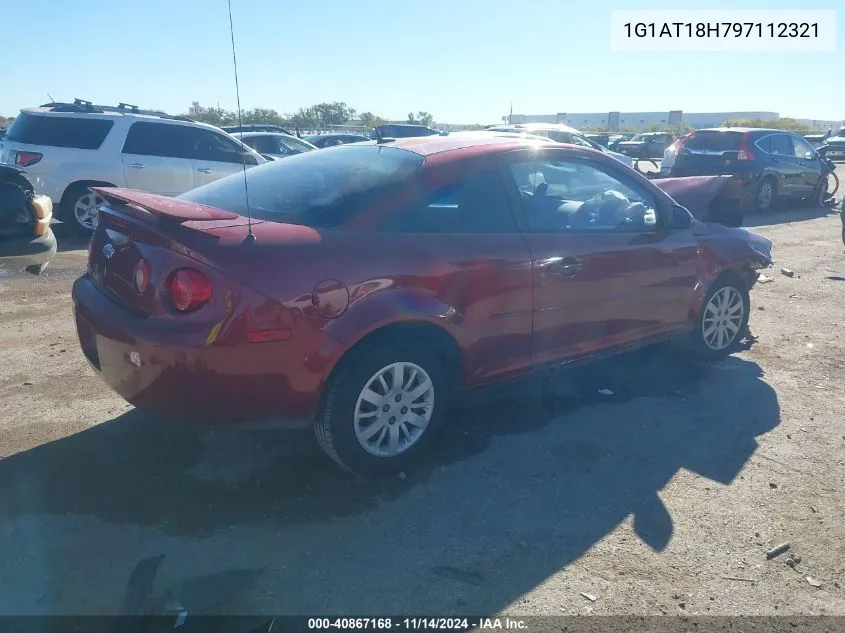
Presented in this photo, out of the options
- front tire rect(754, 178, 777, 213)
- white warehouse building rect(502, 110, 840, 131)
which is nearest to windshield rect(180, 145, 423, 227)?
front tire rect(754, 178, 777, 213)

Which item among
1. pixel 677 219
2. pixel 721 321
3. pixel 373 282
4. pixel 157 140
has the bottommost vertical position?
pixel 721 321

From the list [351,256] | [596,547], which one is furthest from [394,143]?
[596,547]

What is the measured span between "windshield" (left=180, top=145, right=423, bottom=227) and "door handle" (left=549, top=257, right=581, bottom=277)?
1.00 metres

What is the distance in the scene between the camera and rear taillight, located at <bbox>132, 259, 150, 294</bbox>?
10.1 ft

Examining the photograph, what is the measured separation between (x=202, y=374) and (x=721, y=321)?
4049 mm

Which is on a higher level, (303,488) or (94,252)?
(94,252)

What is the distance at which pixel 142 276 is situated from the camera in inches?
123

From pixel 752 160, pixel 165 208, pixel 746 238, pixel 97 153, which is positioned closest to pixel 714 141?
pixel 752 160

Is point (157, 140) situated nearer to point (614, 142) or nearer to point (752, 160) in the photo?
point (752, 160)

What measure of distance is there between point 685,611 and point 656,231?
2695 mm

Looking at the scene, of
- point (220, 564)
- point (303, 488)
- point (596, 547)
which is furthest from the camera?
point (303, 488)

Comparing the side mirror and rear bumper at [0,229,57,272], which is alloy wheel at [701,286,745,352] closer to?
the side mirror

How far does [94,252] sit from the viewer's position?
3609mm

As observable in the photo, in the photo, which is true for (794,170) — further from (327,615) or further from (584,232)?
(327,615)
